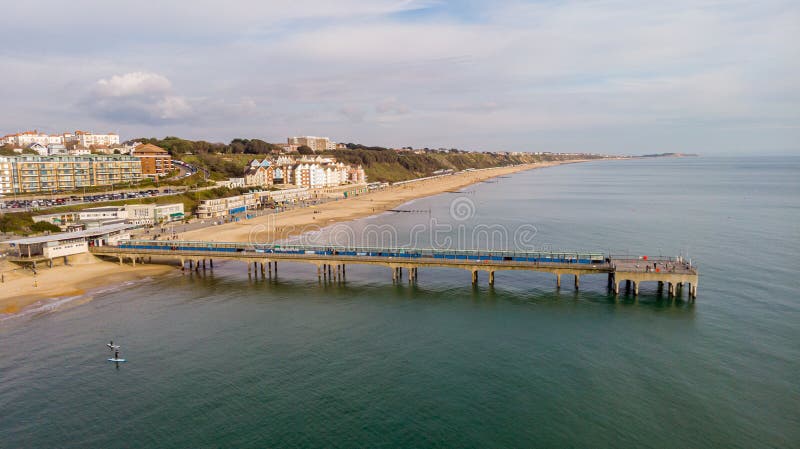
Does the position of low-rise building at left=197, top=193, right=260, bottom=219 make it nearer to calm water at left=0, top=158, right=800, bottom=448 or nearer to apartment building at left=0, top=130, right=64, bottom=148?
calm water at left=0, top=158, right=800, bottom=448

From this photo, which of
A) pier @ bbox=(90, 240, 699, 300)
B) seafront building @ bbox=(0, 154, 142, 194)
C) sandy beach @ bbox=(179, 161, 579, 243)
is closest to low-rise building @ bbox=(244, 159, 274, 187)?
sandy beach @ bbox=(179, 161, 579, 243)

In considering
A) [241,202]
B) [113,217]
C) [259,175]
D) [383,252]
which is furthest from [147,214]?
[259,175]

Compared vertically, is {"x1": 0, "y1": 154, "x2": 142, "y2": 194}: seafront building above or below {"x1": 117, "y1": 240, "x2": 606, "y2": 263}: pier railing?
above

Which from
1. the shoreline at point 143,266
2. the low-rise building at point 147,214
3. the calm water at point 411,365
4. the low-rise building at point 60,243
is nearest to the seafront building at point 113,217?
the low-rise building at point 147,214

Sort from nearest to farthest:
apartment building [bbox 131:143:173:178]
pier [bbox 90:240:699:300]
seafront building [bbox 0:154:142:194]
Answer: pier [bbox 90:240:699:300], seafront building [bbox 0:154:142:194], apartment building [bbox 131:143:173:178]

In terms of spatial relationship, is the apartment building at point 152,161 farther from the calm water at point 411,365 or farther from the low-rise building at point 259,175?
the calm water at point 411,365
